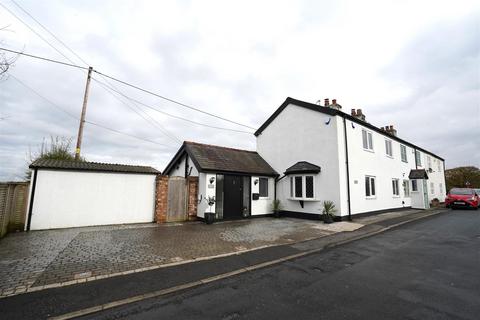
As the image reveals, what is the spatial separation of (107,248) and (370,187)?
49.2ft

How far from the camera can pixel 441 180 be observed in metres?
29.0

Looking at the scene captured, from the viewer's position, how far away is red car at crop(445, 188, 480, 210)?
18.5 meters

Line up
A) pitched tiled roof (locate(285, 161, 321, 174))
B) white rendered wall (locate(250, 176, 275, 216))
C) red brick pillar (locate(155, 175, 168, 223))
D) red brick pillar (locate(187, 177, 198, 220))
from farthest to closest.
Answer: white rendered wall (locate(250, 176, 275, 216)) → pitched tiled roof (locate(285, 161, 321, 174)) → red brick pillar (locate(187, 177, 198, 220)) → red brick pillar (locate(155, 175, 168, 223))

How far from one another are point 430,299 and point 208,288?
3.87 m

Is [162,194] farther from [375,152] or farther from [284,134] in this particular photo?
[375,152]

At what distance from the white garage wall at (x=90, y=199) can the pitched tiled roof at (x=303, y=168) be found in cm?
825

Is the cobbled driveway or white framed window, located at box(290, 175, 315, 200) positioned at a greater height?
white framed window, located at box(290, 175, 315, 200)

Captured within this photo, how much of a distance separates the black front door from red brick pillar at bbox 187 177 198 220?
65.6 inches

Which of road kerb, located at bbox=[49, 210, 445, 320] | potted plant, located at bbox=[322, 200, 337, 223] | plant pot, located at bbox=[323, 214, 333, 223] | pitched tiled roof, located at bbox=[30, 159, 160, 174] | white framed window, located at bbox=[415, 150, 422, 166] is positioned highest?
white framed window, located at bbox=[415, 150, 422, 166]

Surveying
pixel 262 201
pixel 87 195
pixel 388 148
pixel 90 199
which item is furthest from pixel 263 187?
pixel 388 148

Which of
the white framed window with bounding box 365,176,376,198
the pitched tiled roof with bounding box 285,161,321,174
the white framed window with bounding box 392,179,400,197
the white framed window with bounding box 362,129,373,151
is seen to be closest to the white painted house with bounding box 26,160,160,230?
the pitched tiled roof with bounding box 285,161,321,174

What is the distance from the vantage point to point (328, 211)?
12242 millimetres

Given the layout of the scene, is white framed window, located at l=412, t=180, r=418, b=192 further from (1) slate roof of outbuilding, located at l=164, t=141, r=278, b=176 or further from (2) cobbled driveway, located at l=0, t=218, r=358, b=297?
(2) cobbled driveway, located at l=0, t=218, r=358, b=297

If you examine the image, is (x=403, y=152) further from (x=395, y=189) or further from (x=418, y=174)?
(x=395, y=189)
